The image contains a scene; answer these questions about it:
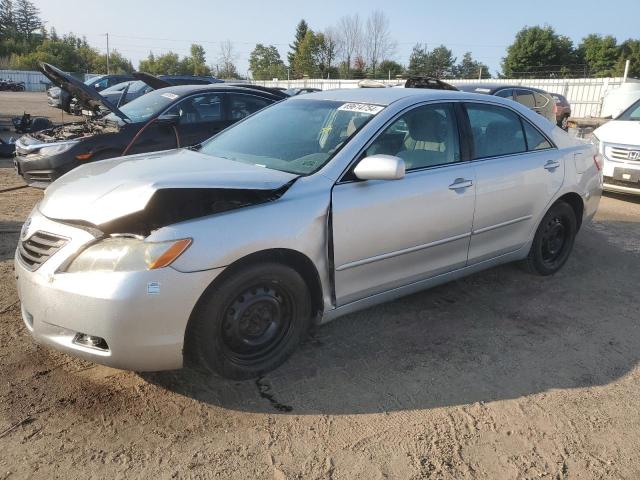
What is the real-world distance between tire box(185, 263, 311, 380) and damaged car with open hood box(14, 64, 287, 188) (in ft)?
14.8

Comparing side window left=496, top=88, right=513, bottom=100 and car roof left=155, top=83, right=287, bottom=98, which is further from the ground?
side window left=496, top=88, right=513, bottom=100

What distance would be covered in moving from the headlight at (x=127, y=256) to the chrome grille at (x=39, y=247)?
0.63 feet

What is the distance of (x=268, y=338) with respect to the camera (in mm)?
3053

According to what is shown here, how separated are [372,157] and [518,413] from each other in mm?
1648

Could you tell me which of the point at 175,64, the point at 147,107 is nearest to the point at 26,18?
the point at 175,64

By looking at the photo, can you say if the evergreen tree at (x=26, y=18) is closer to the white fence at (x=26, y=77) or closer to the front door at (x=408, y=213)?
the white fence at (x=26, y=77)

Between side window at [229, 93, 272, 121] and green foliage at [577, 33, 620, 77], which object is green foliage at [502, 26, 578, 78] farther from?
side window at [229, 93, 272, 121]

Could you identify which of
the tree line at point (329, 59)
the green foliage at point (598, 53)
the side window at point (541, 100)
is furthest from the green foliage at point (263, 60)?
the side window at point (541, 100)

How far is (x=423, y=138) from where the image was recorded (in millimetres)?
3748

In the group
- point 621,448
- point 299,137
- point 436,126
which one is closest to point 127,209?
point 299,137

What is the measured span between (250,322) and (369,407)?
0.80 metres

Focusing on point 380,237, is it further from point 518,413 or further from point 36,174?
point 36,174

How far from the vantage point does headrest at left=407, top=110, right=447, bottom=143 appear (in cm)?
369

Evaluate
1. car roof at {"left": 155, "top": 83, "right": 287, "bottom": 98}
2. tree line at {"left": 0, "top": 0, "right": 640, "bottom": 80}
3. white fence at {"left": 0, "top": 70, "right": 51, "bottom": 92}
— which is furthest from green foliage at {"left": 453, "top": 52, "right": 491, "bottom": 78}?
car roof at {"left": 155, "top": 83, "right": 287, "bottom": 98}
